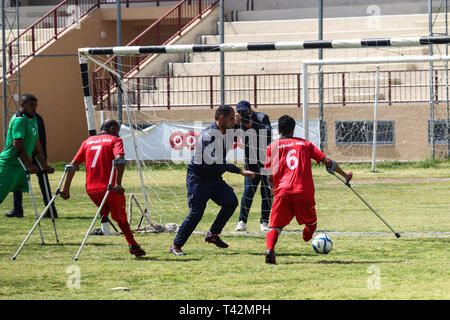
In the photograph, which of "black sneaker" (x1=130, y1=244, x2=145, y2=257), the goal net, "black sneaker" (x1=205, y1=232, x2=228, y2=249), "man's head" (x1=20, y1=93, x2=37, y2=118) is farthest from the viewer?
the goal net

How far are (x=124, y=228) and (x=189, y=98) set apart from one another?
18.2 meters

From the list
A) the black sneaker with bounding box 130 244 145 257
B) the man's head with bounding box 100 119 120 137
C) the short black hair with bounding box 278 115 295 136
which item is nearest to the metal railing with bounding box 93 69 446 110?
the man's head with bounding box 100 119 120 137

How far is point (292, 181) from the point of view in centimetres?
920

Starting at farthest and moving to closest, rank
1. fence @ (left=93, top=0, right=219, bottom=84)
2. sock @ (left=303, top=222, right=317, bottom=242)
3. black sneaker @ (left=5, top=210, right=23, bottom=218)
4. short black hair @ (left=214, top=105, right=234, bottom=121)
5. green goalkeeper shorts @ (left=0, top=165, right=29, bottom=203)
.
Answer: fence @ (left=93, top=0, right=219, bottom=84)
black sneaker @ (left=5, top=210, right=23, bottom=218)
green goalkeeper shorts @ (left=0, top=165, right=29, bottom=203)
short black hair @ (left=214, top=105, right=234, bottom=121)
sock @ (left=303, top=222, right=317, bottom=242)

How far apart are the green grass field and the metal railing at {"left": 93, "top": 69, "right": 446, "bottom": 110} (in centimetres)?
1052

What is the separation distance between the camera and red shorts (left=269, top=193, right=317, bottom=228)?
9.16 meters

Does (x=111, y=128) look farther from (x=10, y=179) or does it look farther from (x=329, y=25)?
(x=329, y=25)

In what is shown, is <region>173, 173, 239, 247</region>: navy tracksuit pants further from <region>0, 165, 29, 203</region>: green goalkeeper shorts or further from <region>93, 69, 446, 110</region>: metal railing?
<region>93, 69, 446, 110</region>: metal railing

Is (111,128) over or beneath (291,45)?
beneath

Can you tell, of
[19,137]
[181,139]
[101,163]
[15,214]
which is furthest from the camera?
[181,139]

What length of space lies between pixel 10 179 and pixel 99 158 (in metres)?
2.82

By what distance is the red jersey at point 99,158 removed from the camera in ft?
32.4

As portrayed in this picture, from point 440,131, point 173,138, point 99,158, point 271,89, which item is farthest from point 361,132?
point 99,158

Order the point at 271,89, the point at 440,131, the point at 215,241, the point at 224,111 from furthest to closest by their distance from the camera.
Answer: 1. the point at 271,89
2. the point at 440,131
3. the point at 215,241
4. the point at 224,111
